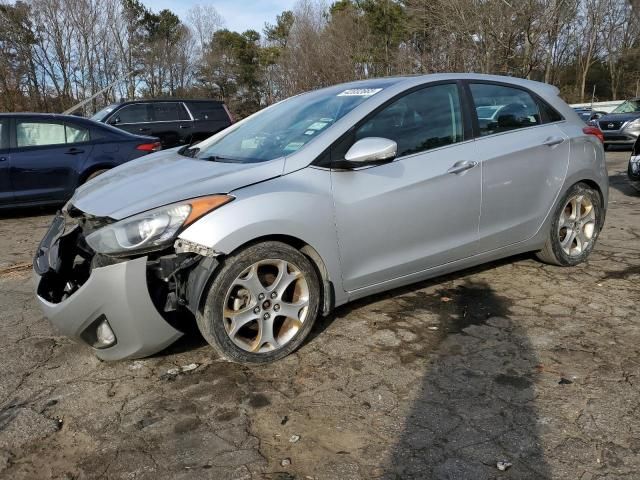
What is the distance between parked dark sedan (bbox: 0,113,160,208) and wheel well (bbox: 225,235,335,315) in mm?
5293

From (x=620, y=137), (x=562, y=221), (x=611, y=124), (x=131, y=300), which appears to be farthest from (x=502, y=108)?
(x=611, y=124)

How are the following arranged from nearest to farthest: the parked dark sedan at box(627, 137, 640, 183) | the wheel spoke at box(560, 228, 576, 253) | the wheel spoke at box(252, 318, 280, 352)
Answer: the wheel spoke at box(252, 318, 280, 352)
the wheel spoke at box(560, 228, 576, 253)
the parked dark sedan at box(627, 137, 640, 183)

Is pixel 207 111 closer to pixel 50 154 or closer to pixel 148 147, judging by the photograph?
pixel 148 147

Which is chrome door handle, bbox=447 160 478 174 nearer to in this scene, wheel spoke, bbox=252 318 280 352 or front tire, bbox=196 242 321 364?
front tire, bbox=196 242 321 364

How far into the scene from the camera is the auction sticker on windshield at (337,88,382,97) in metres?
3.59

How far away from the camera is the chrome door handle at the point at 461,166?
3615 mm

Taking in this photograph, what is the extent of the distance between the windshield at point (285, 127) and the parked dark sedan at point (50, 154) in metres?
4.00

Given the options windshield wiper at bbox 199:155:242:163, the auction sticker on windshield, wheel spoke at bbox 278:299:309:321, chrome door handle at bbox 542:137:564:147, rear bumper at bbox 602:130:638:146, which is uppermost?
the auction sticker on windshield

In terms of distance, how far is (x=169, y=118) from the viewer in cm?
1192

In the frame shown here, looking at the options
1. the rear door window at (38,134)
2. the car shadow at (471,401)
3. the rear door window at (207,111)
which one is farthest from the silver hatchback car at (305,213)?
the rear door window at (207,111)

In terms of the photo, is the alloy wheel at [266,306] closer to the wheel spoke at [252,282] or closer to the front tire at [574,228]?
the wheel spoke at [252,282]

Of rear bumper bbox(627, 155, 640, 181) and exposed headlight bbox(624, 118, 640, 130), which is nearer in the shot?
rear bumper bbox(627, 155, 640, 181)

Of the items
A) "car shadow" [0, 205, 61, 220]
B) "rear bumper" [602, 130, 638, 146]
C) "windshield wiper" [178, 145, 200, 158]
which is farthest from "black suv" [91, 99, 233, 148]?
"rear bumper" [602, 130, 638, 146]

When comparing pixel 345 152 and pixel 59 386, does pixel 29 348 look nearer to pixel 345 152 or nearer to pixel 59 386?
pixel 59 386
